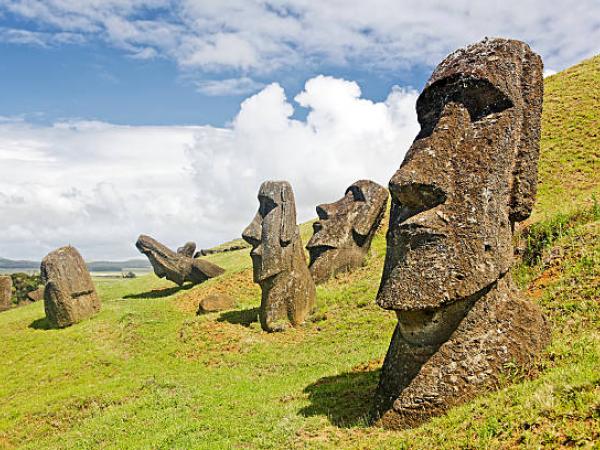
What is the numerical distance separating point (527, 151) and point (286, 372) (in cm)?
773

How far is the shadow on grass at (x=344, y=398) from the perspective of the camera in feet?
25.3

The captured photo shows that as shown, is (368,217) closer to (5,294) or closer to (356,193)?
(356,193)

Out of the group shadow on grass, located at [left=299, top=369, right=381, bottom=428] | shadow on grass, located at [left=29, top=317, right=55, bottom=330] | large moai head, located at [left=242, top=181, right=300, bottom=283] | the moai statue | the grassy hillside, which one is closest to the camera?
the grassy hillside

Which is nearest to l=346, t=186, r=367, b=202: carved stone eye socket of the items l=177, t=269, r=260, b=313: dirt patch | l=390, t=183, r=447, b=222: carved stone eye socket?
l=177, t=269, r=260, b=313: dirt patch

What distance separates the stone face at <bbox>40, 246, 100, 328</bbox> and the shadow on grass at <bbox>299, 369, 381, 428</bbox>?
14846mm

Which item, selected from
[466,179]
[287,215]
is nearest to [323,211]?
[287,215]

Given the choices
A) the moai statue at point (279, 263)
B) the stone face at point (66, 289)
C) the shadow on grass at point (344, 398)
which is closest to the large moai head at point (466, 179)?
the shadow on grass at point (344, 398)

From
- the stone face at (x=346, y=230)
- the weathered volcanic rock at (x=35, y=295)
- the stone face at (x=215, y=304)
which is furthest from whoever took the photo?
the weathered volcanic rock at (x=35, y=295)

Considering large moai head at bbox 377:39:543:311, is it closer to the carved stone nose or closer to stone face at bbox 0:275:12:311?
the carved stone nose

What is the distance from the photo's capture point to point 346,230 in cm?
2275

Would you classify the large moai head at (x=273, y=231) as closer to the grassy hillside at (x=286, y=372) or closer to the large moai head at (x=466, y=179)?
the grassy hillside at (x=286, y=372)

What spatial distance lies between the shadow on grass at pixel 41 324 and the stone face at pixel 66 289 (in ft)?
0.86

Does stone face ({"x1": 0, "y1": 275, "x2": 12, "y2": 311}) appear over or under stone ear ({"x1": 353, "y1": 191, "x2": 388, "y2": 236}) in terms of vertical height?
under

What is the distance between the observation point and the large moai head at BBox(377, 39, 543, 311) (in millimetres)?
6691
